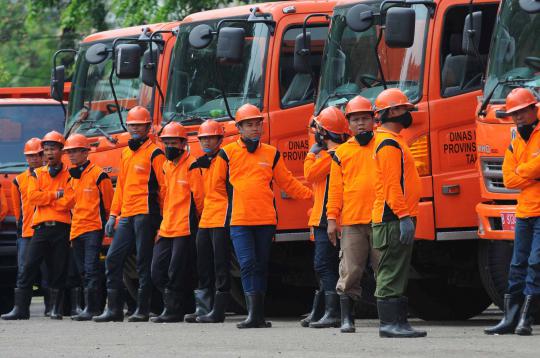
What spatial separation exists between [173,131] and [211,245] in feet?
3.74

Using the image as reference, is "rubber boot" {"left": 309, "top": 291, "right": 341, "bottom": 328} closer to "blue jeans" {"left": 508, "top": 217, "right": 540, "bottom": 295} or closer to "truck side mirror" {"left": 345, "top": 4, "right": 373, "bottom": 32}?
"blue jeans" {"left": 508, "top": 217, "right": 540, "bottom": 295}

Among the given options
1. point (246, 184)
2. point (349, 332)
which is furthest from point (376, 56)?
point (349, 332)

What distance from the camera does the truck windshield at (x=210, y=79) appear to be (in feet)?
54.9

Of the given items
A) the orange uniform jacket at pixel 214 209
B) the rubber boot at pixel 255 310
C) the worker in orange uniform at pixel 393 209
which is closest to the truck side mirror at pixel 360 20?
the orange uniform jacket at pixel 214 209

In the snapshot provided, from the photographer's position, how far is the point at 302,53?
53.3 feet

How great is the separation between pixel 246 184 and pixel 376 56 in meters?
1.58

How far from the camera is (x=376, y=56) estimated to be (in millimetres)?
14969

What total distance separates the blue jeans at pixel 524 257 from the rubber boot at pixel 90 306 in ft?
18.4

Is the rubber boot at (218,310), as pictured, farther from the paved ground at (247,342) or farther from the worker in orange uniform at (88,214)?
the worker in orange uniform at (88,214)

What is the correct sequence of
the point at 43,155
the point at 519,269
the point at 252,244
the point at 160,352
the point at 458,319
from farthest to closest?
the point at 43,155 → the point at 458,319 → the point at 252,244 → the point at 519,269 → the point at 160,352

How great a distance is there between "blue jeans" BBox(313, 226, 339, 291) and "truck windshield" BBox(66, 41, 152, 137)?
4801 mm

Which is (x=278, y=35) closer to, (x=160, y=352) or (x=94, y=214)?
(x=94, y=214)

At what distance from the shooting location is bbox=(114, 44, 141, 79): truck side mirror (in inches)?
712

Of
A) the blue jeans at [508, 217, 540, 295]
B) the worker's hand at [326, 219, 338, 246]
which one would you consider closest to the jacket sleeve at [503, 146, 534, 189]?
the blue jeans at [508, 217, 540, 295]
